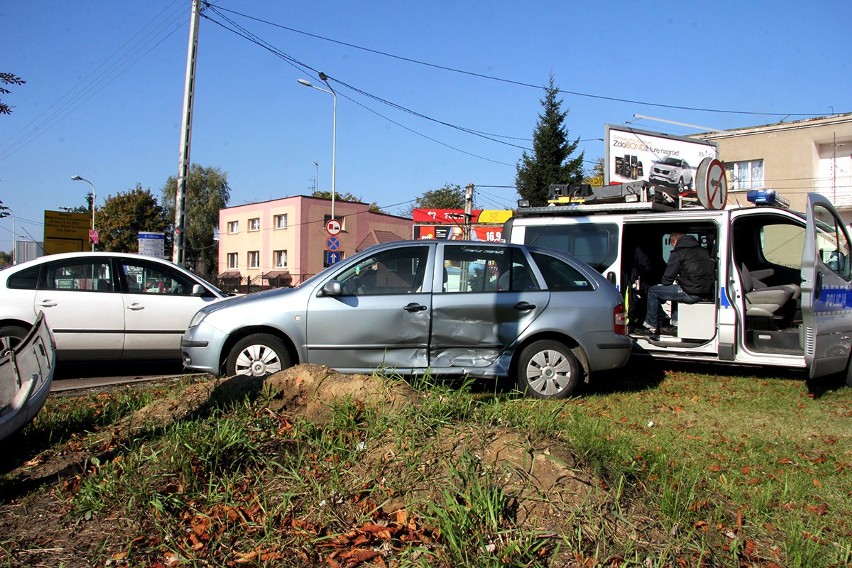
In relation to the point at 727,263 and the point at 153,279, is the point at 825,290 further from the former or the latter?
the point at 153,279

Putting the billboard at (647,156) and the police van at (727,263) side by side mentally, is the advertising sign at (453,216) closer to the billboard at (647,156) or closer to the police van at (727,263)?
the billboard at (647,156)

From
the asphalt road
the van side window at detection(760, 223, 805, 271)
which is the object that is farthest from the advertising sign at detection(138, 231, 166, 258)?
the van side window at detection(760, 223, 805, 271)

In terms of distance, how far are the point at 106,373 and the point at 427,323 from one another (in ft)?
17.0

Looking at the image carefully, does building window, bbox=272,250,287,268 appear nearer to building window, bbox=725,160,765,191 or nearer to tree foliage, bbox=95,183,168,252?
tree foliage, bbox=95,183,168,252

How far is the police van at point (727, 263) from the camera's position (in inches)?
277

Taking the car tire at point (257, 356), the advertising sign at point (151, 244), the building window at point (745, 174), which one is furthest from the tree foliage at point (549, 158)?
the car tire at point (257, 356)

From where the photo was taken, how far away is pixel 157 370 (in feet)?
31.3

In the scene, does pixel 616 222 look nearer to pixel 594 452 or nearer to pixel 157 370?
pixel 594 452

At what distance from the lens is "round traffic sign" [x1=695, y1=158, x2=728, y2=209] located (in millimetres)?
9047

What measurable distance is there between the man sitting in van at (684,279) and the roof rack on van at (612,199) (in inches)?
26.0

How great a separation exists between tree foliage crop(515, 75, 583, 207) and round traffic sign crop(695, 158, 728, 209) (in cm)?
2852

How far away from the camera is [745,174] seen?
90.5 ft

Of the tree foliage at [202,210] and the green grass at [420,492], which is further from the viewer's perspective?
the tree foliage at [202,210]

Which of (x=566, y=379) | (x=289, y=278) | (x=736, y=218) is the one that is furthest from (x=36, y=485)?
(x=289, y=278)
